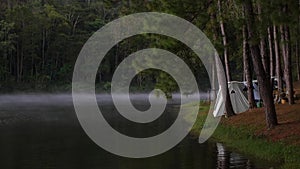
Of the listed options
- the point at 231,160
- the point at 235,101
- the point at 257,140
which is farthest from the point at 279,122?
the point at 235,101

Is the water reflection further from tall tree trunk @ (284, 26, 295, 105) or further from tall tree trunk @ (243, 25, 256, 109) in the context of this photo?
tall tree trunk @ (243, 25, 256, 109)

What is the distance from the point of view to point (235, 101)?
80.7 feet

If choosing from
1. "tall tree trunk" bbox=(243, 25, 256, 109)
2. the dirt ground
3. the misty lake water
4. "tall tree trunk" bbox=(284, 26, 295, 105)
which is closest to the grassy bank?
the dirt ground

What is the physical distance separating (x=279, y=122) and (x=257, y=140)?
166cm

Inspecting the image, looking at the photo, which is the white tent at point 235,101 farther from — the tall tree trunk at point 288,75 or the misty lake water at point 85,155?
the tall tree trunk at point 288,75

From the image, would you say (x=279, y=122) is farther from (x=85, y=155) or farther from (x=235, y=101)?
(x=235, y=101)

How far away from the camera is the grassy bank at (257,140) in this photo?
13.7m

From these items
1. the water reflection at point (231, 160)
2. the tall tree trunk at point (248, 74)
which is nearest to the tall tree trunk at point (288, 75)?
the tall tree trunk at point (248, 74)

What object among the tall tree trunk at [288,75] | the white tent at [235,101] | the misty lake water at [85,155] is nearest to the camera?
the misty lake water at [85,155]

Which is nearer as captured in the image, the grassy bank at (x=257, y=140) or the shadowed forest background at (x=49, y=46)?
the grassy bank at (x=257, y=140)

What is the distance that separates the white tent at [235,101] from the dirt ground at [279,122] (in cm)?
158

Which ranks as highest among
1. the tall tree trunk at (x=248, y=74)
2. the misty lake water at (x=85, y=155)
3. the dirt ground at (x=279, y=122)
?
the tall tree trunk at (x=248, y=74)

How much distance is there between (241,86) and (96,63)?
50.7 metres

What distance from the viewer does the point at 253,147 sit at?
15742mm
